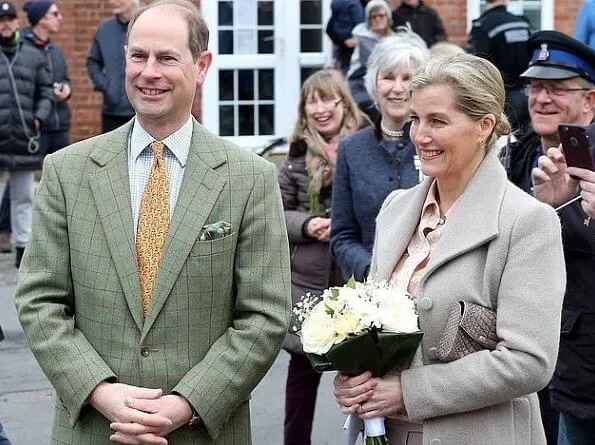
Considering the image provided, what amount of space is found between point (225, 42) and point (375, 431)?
1209 cm

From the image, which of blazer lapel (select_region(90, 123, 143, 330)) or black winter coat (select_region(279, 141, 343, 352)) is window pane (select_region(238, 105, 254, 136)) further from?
blazer lapel (select_region(90, 123, 143, 330))

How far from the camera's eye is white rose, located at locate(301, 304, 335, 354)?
3549mm

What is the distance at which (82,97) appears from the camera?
14828 mm

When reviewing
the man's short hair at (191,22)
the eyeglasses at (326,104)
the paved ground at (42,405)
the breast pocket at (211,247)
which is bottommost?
the paved ground at (42,405)

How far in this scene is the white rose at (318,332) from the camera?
11.6 ft

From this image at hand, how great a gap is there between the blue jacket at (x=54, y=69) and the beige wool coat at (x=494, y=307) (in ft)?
29.2

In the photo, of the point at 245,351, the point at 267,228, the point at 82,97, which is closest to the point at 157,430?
the point at 245,351

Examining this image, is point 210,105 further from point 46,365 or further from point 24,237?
point 46,365

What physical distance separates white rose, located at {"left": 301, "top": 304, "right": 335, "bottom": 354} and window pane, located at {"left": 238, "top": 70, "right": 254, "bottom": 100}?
474 inches

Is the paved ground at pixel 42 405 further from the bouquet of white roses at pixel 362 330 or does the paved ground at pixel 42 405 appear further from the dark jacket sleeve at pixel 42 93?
the bouquet of white roses at pixel 362 330

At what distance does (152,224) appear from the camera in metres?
3.75

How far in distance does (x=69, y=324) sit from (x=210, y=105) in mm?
11722

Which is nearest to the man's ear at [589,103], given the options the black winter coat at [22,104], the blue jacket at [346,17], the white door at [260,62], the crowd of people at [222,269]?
the crowd of people at [222,269]

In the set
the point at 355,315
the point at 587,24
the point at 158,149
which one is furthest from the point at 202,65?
the point at 587,24
